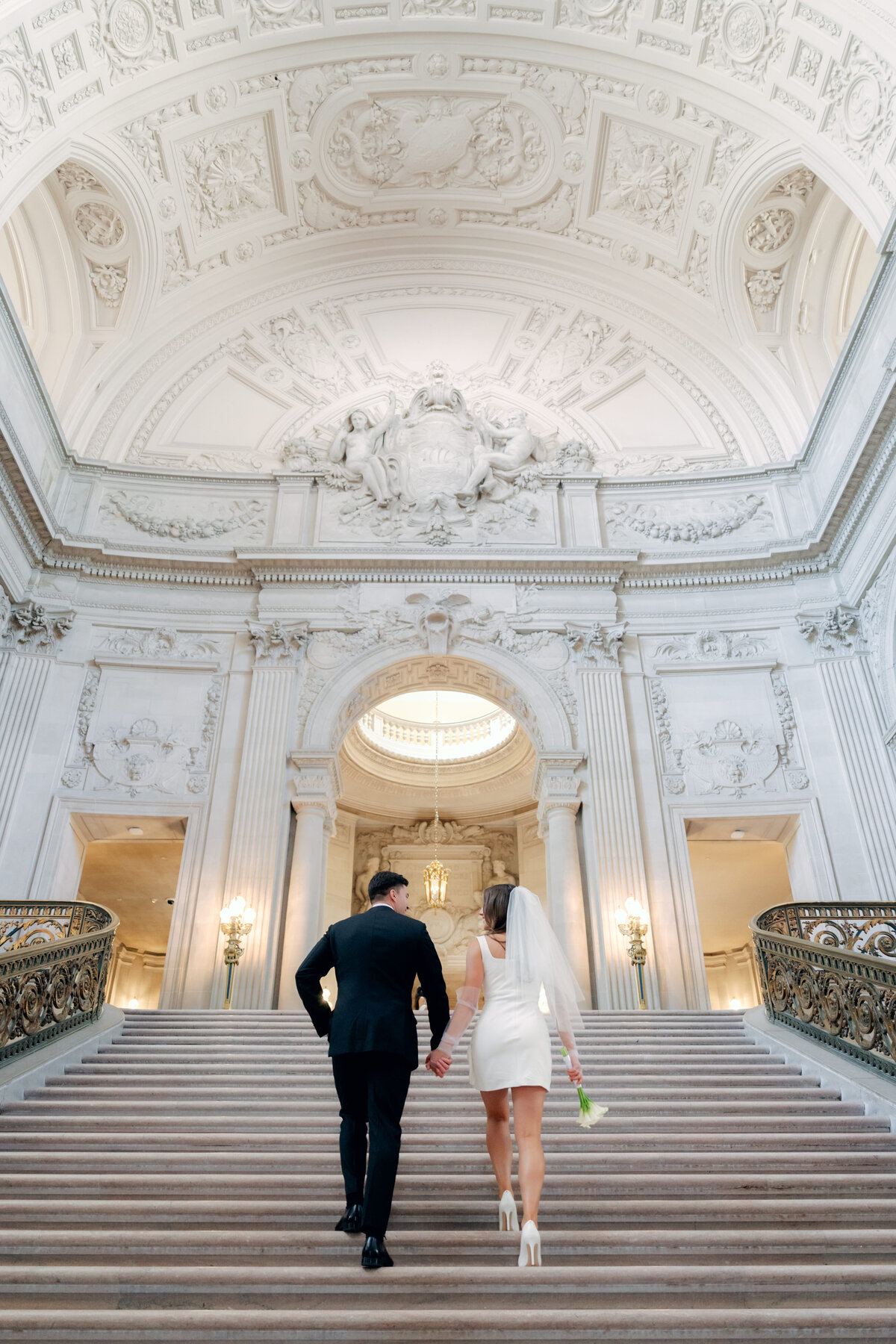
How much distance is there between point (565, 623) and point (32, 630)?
27.8ft

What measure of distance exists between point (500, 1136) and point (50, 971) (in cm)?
450

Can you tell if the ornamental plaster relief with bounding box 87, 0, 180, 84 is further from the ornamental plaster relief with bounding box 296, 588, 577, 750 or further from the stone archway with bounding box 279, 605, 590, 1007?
the stone archway with bounding box 279, 605, 590, 1007

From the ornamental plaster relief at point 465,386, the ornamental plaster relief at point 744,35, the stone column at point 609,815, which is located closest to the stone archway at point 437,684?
the stone column at point 609,815

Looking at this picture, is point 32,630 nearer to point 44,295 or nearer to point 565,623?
point 44,295

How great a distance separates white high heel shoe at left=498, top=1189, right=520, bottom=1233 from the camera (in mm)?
3910

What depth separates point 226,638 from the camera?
15195 millimetres

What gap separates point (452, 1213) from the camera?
412cm

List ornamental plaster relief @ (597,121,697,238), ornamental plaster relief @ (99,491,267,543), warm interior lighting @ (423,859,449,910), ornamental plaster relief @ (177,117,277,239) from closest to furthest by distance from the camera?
ornamental plaster relief @ (99,491,267,543) < warm interior lighting @ (423,859,449,910) < ornamental plaster relief @ (177,117,277,239) < ornamental plaster relief @ (597,121,697,238)

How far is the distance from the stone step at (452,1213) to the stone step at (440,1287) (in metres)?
0.65

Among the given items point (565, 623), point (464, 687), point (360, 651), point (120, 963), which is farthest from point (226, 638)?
point (120, 963)

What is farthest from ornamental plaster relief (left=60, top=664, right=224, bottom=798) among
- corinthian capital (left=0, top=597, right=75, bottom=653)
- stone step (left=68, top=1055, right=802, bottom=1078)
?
stone step (left=68, top=1055, right=802, bottom=1078)

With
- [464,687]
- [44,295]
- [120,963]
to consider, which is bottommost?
[120,963]

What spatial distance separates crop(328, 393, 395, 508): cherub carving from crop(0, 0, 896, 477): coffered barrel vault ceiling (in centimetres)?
72

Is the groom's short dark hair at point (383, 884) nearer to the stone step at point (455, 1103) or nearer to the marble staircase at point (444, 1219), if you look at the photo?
the marble staircase at point (444, 1219)
